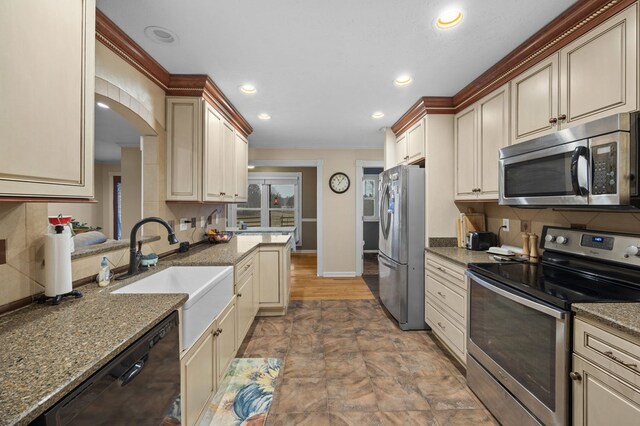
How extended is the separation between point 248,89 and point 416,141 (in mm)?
1867

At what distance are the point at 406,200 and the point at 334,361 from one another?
5.46ft

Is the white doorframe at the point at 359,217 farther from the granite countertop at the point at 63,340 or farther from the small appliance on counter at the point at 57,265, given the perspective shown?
the small appliance on counter at the point at 57,265

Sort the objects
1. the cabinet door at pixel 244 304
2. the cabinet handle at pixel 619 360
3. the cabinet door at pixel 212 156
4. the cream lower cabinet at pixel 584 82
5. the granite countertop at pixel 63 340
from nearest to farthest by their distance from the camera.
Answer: the granite countertop at pixel 63 340 < the cabinet handle at pixel 619 360 < the cream lower cabinet at pixel 584 82 < the cabinet door at pixel 244 304 < the cabinet door at pixel 212 156

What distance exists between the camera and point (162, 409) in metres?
1.06

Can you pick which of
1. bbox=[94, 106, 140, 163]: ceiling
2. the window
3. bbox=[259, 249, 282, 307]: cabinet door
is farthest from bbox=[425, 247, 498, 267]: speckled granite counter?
the window

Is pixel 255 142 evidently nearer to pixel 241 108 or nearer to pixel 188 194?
pixel 241 108

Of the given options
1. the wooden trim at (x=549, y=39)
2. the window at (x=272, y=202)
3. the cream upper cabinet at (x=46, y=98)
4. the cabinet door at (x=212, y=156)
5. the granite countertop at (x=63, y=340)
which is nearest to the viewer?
the granite countertop at (x=63, y=340)

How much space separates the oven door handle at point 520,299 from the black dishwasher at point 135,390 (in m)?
1.70

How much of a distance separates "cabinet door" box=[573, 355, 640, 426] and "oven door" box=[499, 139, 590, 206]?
80 centimetres

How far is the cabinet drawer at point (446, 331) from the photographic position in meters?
2.06

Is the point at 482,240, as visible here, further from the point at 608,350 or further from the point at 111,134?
the point at 111,134

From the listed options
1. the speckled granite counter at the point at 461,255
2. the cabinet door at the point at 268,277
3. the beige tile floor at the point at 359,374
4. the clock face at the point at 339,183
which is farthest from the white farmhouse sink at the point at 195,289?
the clock face at the point at 339,183

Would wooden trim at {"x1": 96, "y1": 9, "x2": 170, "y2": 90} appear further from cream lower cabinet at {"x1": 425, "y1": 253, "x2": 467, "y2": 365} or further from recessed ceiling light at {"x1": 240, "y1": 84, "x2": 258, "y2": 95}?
cream lower cabinet at {"x1": 425, "y1": 253, "x2": 467, "y2": 365}

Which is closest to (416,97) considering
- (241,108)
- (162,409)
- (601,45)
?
(601,45)
